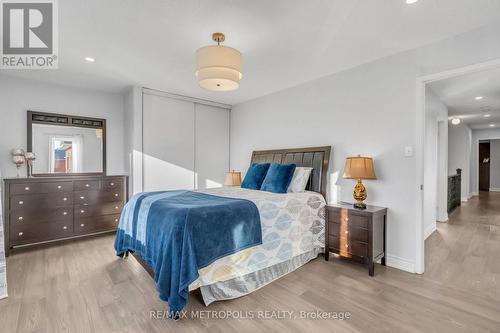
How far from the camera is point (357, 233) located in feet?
9.06

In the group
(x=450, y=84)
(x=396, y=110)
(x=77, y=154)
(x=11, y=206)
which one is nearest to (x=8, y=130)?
(x=77, y=154)

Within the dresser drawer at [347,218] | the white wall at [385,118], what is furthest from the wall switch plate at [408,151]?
the dresser drawer at [347,218]

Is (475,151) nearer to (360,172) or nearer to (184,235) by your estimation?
(360,172)

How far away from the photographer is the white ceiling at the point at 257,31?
205 cm

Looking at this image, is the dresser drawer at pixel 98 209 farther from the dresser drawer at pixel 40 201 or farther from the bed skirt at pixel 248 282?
the bed skirt at pixel 248 282

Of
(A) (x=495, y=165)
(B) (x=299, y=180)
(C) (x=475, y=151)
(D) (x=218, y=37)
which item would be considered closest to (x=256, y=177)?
(B) (x=299, y=180)

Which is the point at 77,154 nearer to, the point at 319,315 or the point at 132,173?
the point at 132,173

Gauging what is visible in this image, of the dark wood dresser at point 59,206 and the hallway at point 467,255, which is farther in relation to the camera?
the dark wood dresser at point 59,206

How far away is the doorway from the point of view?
1022 centimetres

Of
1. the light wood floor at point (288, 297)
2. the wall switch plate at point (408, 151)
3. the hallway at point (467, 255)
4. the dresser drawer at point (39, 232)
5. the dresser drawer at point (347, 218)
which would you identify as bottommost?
the light wood floor at point (288, 297)

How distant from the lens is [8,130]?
3615 millimetres

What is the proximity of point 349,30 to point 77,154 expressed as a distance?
4.44 m

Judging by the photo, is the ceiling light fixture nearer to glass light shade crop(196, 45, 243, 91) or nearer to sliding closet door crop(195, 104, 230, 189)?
glass light shade crop(196, 45, 243, 91)

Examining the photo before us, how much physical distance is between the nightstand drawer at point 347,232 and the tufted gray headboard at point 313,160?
0.60 meters
